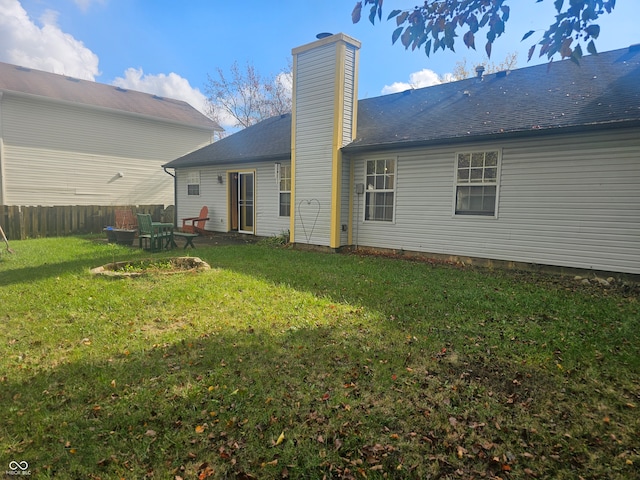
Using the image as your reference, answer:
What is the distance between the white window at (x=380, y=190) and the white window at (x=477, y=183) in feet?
5.17

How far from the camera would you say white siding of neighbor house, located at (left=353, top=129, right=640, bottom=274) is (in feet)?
21.0

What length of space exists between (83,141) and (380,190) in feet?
44.7

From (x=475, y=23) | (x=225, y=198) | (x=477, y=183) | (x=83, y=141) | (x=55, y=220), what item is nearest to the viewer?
(x=475, y=23)

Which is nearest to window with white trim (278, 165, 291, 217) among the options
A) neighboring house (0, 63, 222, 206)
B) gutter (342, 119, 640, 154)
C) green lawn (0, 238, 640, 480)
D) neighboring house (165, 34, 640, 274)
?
neighboring house (165, 34, 640, 274)

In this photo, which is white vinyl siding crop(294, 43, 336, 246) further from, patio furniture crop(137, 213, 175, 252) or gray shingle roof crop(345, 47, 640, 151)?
patio furniture crop(137, 213, 175, 252)

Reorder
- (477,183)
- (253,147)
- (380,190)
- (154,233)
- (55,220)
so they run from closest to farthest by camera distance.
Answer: (477,183) < (380,190) < (154,233) < (253,147) < (55,220)

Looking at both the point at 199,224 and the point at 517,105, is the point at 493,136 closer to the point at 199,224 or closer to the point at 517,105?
the point at 517,105

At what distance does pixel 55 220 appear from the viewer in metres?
13.2

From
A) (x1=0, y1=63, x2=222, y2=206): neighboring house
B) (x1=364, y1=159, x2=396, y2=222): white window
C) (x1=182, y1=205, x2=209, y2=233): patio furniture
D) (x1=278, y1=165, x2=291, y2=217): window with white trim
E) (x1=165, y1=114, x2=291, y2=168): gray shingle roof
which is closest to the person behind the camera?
(x1=364, y1=159, x2=396, y2=222): white window

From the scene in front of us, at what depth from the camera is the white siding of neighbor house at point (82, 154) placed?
14.3 m

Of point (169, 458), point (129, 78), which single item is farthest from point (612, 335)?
point (129, 78)

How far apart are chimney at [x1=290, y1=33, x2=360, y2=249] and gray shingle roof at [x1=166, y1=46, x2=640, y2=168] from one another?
68 cm

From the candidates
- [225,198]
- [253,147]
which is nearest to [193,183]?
[225,198]

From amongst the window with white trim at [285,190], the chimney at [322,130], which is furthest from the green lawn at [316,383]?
the window with white trim at [285,190]
